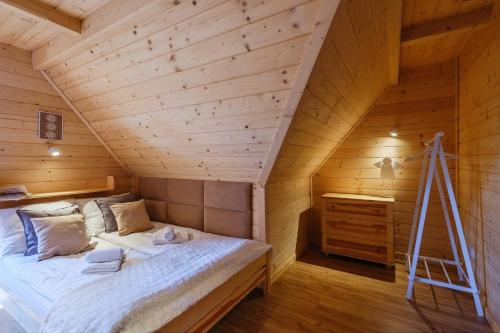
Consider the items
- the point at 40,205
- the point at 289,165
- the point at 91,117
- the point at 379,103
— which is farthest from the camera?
the point at 379,103

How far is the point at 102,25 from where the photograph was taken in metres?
1.64

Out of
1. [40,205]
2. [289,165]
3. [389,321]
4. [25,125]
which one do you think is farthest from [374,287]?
[25,125]

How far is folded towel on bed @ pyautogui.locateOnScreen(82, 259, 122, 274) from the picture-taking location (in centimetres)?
167

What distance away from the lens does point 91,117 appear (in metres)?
2.76

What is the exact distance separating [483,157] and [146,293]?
274 centimetres

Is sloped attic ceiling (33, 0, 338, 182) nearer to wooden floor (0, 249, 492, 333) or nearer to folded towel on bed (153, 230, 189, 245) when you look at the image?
folded towel on bed (153, 230, 189, 245)

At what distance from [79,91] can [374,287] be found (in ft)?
12.0

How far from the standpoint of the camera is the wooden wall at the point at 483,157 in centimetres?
174

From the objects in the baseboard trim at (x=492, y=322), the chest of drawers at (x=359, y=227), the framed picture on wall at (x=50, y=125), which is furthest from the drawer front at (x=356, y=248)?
the framed picture on wall at (x=50, y=125)

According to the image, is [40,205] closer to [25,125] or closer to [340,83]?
[25,125]

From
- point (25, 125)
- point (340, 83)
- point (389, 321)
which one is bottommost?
point (389, 321)

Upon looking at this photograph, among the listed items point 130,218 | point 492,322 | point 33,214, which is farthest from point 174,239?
point 492,322

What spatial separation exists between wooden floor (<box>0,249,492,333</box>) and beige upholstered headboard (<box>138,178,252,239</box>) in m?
0.69

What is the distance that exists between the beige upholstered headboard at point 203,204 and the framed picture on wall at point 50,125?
3.87 feet
